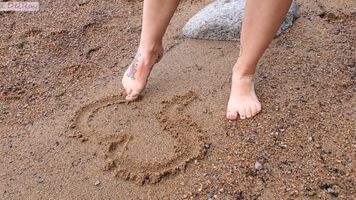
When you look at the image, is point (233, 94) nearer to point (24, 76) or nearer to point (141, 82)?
point (141, 82)

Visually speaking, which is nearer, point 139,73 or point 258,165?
point 258,165

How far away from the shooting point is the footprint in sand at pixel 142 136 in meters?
1.80

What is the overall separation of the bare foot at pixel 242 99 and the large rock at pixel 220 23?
0.56 metres

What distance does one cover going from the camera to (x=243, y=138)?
1.89 m

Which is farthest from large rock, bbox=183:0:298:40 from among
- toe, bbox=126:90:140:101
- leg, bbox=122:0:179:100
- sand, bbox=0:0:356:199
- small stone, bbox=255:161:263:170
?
small stone, bbox=255:161:263:170

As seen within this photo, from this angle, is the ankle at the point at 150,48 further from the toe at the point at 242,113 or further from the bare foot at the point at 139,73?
the toe at the point at 242,113

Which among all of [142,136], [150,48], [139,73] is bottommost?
[142,136]

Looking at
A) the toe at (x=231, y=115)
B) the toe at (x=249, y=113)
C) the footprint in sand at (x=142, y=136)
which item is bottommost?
the footprint in sand at (x=142, y=136)

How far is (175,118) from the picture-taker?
2.03m

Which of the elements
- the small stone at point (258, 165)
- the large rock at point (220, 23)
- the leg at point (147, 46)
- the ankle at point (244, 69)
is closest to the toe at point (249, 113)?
the ankle at point (244, 69)

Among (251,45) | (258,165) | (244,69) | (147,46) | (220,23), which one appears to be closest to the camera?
(258,165)

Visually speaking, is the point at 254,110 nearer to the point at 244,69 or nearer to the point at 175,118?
the point at 244,69

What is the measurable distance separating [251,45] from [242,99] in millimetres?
248

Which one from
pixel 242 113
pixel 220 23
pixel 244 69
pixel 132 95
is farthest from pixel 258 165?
pixel 220 23
